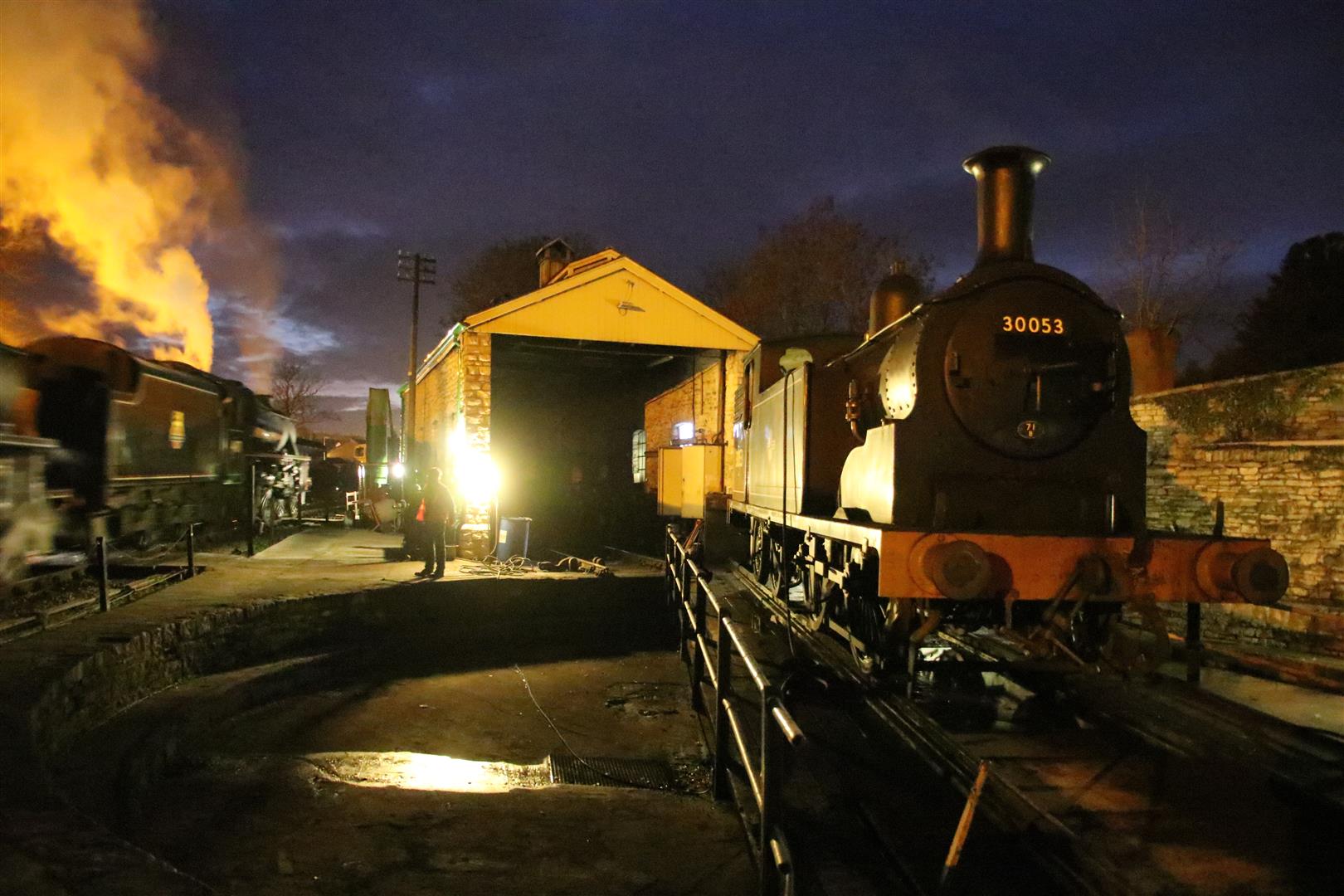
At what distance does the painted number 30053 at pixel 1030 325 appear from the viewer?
17.0ft

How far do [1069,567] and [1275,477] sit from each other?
7571mm

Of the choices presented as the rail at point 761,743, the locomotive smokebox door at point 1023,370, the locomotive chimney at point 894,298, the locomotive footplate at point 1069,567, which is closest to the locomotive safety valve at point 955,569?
the locomotive footplate at point 1069,567

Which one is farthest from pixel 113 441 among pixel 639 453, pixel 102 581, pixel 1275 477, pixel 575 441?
pixel 575 441

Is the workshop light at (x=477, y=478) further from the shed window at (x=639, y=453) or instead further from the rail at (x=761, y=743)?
the shed window at (x=639, y=453)

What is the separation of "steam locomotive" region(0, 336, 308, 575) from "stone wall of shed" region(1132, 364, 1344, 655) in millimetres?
11767

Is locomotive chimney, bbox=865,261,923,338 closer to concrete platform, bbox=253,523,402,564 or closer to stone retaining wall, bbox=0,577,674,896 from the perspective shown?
stone retaining wall, bbox=0,577,674,896

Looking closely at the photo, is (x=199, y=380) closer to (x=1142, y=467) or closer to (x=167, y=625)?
(x=167, y=625)

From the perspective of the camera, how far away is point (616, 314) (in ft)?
48.0

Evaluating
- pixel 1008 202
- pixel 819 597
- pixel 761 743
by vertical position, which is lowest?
pixel 761 743

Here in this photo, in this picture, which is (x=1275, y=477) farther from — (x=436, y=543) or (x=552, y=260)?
(x=552, y=260)

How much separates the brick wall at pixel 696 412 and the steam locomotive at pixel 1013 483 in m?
8.15

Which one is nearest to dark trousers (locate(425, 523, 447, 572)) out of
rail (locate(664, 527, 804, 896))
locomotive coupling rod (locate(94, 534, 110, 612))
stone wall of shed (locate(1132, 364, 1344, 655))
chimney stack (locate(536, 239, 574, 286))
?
locomotive coupling rod (locate(94, 534, 110, 612))

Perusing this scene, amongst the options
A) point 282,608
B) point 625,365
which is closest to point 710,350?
point 625,365

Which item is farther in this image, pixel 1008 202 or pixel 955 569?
pixel 1008 202
